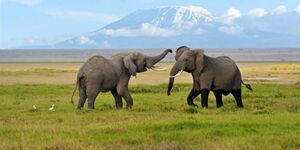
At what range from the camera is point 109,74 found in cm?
1927

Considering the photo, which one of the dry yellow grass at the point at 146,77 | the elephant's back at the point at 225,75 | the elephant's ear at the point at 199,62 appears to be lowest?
the dry yellow grass at the point at 146,77

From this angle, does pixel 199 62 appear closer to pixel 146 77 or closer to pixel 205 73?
pixel 205 73

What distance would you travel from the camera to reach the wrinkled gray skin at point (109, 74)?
18.9 meters

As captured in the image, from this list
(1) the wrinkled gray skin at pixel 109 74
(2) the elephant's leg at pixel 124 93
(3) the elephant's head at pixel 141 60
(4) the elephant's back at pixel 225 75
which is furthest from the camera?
(3) the elephant's head at pixel 141 60

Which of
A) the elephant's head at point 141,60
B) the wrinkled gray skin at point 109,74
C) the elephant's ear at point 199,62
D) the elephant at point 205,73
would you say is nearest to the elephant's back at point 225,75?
the elephant at point 205,73

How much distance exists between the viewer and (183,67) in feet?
65.1

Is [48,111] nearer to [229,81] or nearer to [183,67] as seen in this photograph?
[183,67]

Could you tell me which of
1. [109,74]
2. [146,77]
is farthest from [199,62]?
[146,77]

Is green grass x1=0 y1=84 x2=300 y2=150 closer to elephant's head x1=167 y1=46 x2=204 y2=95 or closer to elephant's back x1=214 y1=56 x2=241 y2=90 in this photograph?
elephant's back x1=214 y1=56 x2=241 y2=90

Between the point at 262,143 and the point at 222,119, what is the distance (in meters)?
3.85

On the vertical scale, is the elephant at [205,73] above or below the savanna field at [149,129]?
above

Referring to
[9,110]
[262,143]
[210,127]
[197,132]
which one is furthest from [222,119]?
[9,110]

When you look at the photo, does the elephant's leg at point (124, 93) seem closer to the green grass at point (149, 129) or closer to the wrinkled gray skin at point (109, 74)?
the wrinkled gray skin at point (109, 74)

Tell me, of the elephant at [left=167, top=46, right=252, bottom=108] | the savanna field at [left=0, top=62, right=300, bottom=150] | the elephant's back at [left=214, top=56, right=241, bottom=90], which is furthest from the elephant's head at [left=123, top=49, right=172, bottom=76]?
the savanna field at [left=0, top=62, right=300, bottom=150]
